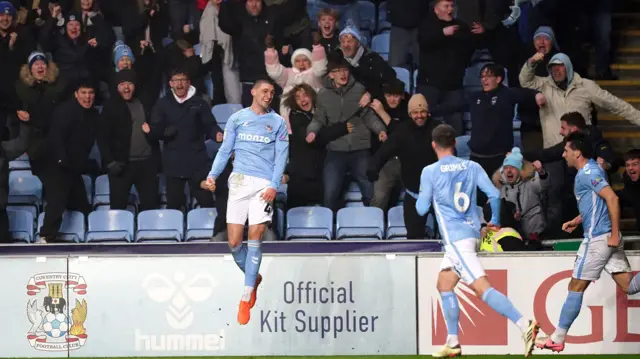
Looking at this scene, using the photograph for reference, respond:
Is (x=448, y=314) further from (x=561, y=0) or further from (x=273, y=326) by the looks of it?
(x=561, y=0)

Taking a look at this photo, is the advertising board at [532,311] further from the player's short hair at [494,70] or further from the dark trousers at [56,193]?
the dark trousers at [56,193]

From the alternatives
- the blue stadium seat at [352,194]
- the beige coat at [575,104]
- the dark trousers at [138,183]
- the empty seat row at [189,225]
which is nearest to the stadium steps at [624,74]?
the beige coat at [575,104]

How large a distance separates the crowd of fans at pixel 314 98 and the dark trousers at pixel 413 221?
0.06ft

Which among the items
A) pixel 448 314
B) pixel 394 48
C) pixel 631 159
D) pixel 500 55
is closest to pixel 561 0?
pixel 500 55

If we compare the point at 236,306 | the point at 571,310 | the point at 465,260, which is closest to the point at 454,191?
the point at 465,260

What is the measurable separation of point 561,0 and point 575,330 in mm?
5955

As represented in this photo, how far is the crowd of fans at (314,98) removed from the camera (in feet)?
46.4

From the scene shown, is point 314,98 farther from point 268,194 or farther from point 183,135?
point 268,194

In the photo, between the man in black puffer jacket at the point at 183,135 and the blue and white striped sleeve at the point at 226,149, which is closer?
the blue and white striped sleeve at the point at 226,149

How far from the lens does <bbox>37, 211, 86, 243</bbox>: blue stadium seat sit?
48.2 ft

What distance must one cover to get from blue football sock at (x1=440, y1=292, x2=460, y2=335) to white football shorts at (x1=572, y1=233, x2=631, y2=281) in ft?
4.11

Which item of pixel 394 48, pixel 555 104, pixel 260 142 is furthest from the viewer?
pixel 394 48

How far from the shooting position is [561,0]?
16.0 metres

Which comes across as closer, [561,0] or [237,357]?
[237,357]
